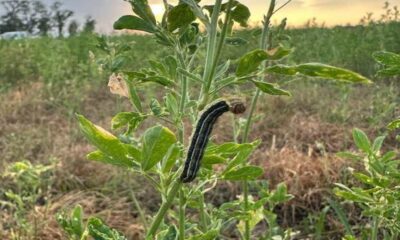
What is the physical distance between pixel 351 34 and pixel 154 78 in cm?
749

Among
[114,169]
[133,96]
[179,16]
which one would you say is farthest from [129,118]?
[114,169]

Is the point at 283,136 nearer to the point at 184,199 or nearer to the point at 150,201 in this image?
the point at 150,201

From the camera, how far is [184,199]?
735 millimetres

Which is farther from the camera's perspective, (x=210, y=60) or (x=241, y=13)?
(x=241, y=13)

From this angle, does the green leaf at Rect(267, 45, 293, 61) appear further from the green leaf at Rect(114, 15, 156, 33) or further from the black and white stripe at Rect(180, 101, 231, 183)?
the green leaf at Rect(114, 15, 156, 33)

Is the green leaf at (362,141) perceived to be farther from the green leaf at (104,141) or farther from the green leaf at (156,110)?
the green leaf at (104,141)

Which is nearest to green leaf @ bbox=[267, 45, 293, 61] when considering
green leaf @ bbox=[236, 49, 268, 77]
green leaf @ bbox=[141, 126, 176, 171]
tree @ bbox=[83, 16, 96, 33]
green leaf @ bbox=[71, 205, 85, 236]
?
green leaf @ bbox=[236, 49, 268, 77]

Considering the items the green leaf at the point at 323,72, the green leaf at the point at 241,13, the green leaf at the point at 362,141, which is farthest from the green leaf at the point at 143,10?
the green leaf at the point at 362,141

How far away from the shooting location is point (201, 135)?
22.1 inches

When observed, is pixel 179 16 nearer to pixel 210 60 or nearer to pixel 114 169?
pixel 210 60

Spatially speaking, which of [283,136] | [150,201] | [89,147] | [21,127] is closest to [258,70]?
[150,201]

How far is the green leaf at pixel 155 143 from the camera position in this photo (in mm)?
553

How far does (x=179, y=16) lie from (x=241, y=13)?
9 centimetres

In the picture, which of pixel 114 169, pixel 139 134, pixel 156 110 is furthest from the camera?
pixel 139 134
